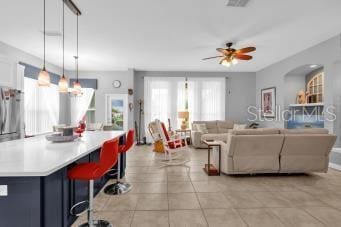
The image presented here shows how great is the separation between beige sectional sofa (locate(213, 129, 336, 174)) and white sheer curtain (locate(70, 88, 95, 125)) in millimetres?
5732

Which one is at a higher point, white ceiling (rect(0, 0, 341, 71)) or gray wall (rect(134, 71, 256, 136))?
white ceiling (rect(0, 0, 341, 71))

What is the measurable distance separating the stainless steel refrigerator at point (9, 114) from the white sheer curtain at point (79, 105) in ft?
11.1

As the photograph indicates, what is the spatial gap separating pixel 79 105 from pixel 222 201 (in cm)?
652

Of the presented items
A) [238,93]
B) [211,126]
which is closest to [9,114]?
[211,126]

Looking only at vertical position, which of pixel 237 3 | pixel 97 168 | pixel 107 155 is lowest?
pixel 97 168

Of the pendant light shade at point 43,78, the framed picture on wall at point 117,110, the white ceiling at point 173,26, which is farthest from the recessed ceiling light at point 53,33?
the framed picture on wall at point 117,110

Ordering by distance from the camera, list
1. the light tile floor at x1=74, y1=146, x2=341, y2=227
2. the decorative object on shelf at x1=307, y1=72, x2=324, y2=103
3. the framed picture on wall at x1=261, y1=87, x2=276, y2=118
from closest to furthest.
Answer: the light tile floor at x1=74, y1=146, x2=341, y2=227, the decorative object on shelf at x1=307, y1=72, x2=324, y2=103, the framed picture on wall at x1=261, y1=87, x2=276, y2=118

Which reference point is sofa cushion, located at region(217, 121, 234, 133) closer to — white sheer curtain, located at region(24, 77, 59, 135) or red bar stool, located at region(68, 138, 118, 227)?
white sheer curtain, located at region(24, 77, 59, 135)

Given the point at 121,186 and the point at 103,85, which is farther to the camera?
the point at 103,85

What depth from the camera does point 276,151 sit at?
152 inches

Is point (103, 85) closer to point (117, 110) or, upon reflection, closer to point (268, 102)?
point (117, 110)

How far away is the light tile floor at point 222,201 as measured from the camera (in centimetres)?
239

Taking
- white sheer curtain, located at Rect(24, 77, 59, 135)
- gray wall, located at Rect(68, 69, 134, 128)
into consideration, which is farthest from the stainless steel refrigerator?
gray wall, located at Rect(68, 69, 134, 128)

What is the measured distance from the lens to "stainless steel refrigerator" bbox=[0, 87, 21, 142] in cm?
382
